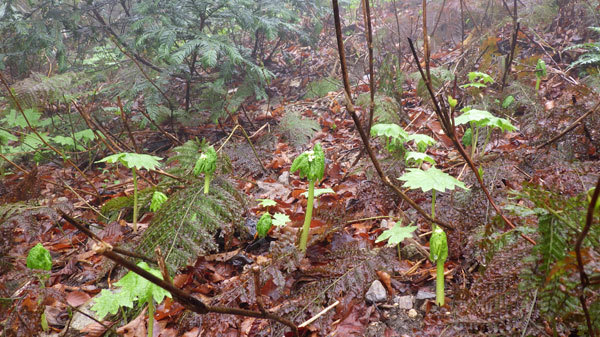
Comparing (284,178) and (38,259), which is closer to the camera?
(38,259)

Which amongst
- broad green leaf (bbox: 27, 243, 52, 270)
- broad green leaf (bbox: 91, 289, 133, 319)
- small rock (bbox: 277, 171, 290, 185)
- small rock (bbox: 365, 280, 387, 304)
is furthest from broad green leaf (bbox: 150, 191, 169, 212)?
small rock (bbox: 365, 280, 387, 304)

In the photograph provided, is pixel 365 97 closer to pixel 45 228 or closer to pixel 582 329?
pixel 582 329

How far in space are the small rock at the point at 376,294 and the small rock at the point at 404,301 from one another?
60mm

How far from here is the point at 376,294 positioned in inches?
63.2

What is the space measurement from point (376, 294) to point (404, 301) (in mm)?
130

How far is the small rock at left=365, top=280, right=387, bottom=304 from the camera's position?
1.59 meters

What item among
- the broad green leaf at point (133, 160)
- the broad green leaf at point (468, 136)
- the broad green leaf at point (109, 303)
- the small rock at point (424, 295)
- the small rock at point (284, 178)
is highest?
the broad green leaf at point (133, 160)

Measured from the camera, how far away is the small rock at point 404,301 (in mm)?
1539

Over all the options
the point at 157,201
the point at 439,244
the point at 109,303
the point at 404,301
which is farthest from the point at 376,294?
the point at 157,201

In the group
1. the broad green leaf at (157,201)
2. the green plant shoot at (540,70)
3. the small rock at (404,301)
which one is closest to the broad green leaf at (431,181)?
the small rock at (404,301)

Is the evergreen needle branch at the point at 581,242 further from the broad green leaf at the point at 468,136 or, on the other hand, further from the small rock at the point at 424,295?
the broad green leaf at the point at 468,136

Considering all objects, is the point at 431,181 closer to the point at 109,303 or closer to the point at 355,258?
the point at 355,258

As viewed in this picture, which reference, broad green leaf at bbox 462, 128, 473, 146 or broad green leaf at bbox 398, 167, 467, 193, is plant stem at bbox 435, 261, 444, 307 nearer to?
broad green leaf at bbox 398, 167, 467, 193

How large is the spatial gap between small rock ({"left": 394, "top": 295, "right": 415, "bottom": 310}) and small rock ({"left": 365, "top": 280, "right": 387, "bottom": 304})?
60mm
